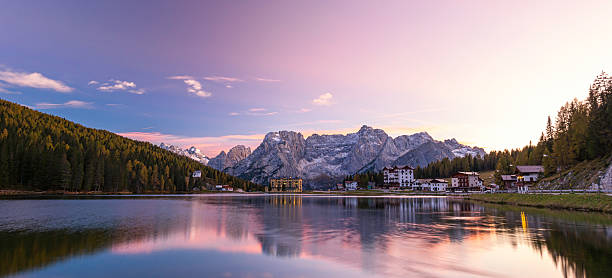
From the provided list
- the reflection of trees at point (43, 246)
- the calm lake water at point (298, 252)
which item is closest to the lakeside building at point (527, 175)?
the calm lake water at point (298, 252)

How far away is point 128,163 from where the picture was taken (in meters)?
180

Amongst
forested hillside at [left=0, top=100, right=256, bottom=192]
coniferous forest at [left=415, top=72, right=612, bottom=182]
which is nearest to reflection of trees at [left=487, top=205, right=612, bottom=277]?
coniferous forest at [left=415, top=72, right=612, bottom=182]

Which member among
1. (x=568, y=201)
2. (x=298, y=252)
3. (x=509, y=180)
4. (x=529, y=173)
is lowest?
(x=568, y=201)

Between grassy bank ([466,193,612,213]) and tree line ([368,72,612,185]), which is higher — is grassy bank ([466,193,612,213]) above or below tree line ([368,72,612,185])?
below

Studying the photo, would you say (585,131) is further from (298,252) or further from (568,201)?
(298,252)

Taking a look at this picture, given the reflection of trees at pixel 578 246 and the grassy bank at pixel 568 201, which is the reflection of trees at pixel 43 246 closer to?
the reflection of trees at pixel 578 246

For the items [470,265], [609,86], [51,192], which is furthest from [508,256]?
[51,192]

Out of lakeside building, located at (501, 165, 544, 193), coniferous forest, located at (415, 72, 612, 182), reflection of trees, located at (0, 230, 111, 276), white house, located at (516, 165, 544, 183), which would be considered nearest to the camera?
reflection of trees, located at (0, 230, 111, 276)

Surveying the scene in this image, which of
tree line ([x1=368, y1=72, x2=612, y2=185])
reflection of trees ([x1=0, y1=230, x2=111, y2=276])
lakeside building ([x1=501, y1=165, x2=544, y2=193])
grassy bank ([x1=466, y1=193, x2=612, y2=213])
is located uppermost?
tree line ([x1=368, y1=72, x2=612, y2=185])

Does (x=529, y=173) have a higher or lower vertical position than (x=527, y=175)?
higher

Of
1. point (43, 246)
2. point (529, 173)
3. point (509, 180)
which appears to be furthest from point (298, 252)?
point (509, 180)

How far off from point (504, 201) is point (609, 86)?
51.4 meters

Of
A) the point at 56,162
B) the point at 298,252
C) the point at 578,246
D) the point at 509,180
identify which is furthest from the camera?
the point at 509,180

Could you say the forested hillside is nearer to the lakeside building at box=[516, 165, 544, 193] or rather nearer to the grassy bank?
the grassy bank
